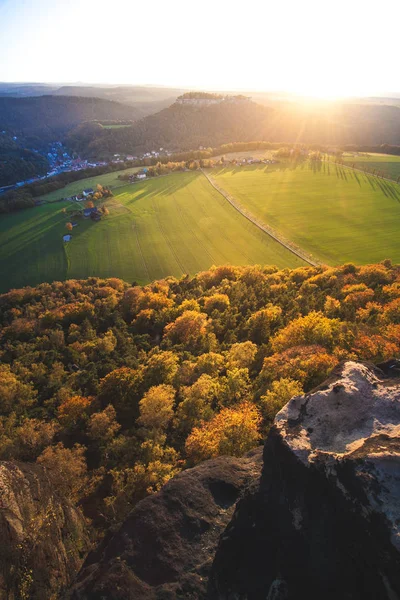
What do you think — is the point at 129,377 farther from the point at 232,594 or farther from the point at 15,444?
the point at 232,594

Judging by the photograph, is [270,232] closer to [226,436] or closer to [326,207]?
[326,207]

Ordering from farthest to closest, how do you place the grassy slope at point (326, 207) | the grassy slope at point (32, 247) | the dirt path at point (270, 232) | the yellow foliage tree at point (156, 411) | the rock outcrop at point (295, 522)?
the grassy slope at point (32, 247), the grassy slope at point (326, 207), the dirt path at point (270, 232), the yellow foliage tree at point (156, 411), the rock outcrop at point (295, 522)

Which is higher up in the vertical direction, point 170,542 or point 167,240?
point 170,542

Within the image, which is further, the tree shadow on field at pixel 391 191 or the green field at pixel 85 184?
the green field at pixel 85 184

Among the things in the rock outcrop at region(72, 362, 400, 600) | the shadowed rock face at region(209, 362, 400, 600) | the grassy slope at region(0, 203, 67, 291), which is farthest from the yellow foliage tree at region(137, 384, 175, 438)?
the grassy slope at region(0, 203, 67, 291)

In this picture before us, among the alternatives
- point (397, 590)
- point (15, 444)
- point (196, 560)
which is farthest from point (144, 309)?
point (397, 590)

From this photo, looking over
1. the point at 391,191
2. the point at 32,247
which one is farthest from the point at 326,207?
the point at 32,247

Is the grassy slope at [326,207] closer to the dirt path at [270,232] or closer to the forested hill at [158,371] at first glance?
the dirt path at [270,232]

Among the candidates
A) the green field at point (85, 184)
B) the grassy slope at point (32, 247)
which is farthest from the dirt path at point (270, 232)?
the grassy slope at point (32, 247)
